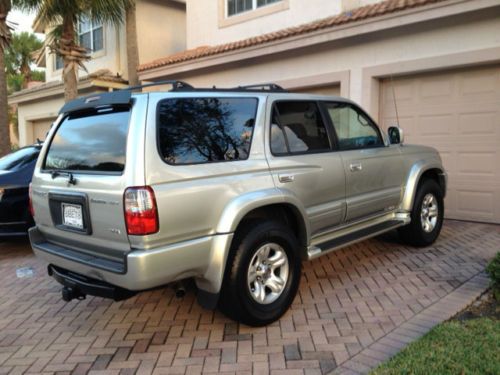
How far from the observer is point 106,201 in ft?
9.95

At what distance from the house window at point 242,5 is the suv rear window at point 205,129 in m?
7.69

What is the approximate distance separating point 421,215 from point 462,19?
3413mm

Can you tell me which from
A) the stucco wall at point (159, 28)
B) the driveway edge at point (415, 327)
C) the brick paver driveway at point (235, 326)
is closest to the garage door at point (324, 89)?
the brick paver driveway at point (235, 326)

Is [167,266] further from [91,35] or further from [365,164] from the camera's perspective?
[91,35]

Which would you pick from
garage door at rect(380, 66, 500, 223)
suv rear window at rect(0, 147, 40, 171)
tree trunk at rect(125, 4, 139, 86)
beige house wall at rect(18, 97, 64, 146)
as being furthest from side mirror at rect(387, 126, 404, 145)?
beige house wall at rect(18, 97, 64, 146)

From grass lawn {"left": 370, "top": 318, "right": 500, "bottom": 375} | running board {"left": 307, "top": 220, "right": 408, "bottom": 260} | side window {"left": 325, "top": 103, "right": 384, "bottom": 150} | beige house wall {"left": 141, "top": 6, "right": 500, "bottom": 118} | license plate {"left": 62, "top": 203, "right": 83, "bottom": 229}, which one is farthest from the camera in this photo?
beige house wall {"left": 141, "top": 6, "right": 500, "bottom": 118}

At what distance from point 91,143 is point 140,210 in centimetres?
90

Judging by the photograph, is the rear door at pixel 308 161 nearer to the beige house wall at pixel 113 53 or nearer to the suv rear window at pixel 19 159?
the suv rear window at pixel 19 159

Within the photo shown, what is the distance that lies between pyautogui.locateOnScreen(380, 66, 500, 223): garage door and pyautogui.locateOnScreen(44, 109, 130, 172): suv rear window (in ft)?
19.6

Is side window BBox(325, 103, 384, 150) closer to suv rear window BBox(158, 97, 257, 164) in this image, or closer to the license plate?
suv rear window BBox(158, 97, 257, 164)

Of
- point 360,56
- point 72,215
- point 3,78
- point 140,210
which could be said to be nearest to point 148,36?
point 3,78

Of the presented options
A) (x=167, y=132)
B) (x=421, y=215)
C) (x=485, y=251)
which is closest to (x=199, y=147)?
(x=167, y=132)

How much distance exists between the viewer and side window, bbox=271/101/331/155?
3.93 metres

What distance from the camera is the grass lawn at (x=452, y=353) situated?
2791 mm
